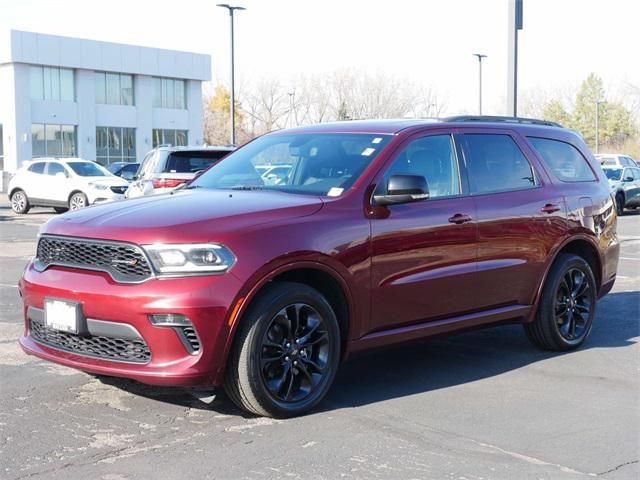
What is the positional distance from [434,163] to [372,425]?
80.9 inches

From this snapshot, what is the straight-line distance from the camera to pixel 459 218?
633cm

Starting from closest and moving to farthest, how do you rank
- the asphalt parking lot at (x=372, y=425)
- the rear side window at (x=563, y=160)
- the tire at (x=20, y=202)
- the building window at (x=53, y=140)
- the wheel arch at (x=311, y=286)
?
the asphalt parking lot at (x=372, y=425) < the wheel arch at (x=311, y=286) < the rear side window at (x=563, y=160) < the tire at (x=20, y=202) < the building window at (x=53, y=140)

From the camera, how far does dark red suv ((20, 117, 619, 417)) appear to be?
5.03 m

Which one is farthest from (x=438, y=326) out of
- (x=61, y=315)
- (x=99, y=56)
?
(x=99, y=56)

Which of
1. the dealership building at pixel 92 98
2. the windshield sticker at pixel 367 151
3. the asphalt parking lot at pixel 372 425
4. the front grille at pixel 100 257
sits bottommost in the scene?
the asphalt parking lot at pixel 372 425

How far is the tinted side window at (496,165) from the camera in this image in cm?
669

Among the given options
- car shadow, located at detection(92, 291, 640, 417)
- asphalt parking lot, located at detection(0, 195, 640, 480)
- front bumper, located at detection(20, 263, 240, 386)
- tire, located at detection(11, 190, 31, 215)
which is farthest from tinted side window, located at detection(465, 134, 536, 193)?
tire, located at detection(11, 190, 31, 215)

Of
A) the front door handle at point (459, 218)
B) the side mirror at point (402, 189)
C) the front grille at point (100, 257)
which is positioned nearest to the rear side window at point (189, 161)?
the front door handle at point (459, 218)

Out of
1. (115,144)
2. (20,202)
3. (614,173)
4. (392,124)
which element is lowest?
(20,202)

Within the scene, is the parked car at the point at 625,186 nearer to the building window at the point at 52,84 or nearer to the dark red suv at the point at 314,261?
the dark red suv at the point at 314,261

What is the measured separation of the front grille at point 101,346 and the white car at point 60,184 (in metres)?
20.2

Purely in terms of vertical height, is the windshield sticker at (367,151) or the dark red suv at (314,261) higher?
the windshield sticker at (367,151)

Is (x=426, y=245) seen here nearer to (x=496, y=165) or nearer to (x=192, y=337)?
(x=496, y=165)

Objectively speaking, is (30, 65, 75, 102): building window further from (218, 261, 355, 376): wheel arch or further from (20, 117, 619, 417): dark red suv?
(218, 261, 355, 376): wheel arch
